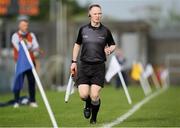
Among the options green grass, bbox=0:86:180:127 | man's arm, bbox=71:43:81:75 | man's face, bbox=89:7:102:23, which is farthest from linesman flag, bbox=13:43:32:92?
man's face, bbox=89:7:102:23

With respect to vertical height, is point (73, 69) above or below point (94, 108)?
above

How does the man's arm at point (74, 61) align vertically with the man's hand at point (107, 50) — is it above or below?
below

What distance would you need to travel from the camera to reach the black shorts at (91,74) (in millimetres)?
13398

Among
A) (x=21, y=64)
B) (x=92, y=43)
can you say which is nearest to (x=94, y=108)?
(x=92, y=43)

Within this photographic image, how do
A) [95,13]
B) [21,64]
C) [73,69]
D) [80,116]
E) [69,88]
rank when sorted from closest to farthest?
1. [95,13]
2. [73,69]
3. [69,88]
4. [80,116]
5. [21,64]

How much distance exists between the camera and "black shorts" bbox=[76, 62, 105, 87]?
13398mm

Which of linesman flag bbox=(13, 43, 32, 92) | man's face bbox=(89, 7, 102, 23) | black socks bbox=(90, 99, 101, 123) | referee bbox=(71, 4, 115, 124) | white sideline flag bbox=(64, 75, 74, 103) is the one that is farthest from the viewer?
linesman flag bbox=(13, 43, 32, 92)

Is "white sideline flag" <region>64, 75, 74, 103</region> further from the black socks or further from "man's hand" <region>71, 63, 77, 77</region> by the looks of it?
the black socks

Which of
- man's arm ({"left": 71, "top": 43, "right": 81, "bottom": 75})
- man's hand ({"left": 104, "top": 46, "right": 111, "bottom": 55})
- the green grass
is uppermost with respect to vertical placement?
man's hand ({"left": 104, "top": 46, "right": 111, "bottom": 55})

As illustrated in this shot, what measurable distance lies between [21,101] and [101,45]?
666 cm

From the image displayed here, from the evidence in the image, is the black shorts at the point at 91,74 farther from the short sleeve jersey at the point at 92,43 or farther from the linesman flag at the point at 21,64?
the linesman flag at the point at 21,64

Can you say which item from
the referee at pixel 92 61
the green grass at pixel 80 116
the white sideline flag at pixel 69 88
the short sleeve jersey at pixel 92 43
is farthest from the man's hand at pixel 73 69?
the green grass at pixel 80 116

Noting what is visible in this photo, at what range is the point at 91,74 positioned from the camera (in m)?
13.4

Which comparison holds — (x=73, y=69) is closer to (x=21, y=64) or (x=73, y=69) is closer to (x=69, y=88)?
(x=69, y=88)
